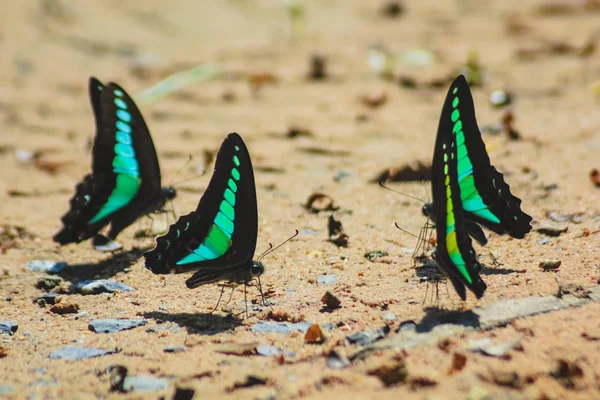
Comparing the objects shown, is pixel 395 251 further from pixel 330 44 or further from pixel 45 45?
pixel 45 45

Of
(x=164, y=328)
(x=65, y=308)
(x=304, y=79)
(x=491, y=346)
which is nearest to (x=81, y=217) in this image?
(x=65, y=308)

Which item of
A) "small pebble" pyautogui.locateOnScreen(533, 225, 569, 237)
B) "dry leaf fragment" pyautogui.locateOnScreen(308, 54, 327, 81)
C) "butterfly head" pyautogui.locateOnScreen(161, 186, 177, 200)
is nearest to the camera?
"small pebble" pyautogui.locateOnScreen(533, 225, 569, 237)

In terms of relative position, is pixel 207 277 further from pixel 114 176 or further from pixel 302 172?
pixel 302 172

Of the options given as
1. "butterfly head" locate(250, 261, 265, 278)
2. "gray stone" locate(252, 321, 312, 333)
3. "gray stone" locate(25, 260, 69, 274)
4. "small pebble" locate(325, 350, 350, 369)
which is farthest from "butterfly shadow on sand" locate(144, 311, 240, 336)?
"gray stone" locate(25, 260, 69, 274)

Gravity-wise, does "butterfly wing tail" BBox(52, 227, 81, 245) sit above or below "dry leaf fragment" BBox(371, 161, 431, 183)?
below

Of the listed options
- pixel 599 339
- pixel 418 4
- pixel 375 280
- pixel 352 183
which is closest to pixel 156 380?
pixel 375 280

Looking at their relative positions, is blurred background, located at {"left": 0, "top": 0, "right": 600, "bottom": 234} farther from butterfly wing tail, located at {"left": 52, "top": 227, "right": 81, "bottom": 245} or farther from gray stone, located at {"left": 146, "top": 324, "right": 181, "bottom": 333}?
gray stone, located at {"left": 146, "top": 324, "right": 181, "bottom": 333}

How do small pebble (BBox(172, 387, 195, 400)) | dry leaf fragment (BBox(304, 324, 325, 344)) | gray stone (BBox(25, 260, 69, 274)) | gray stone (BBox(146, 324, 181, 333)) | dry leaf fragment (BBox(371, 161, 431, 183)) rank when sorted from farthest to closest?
dry leaf fragment (BBox(371, 161, 431, 183)) < gray stone (BBox(25, 260, 69, 274)) < gray stone (BBox(146, 324, 181, 333)) < dry leaf fragment (BBox(304, 324, 325, 344)) < small pebble (BBox(172, 387, 195, 400))
